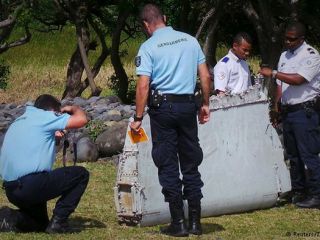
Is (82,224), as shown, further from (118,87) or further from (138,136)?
(118,87)

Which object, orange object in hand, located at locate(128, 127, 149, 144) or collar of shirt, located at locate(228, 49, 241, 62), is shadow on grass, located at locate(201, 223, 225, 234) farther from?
collar of shirt, located at locate(228, 49, 241, 62)

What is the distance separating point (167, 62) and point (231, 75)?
66.1 inches

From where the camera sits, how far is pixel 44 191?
25.5 ft

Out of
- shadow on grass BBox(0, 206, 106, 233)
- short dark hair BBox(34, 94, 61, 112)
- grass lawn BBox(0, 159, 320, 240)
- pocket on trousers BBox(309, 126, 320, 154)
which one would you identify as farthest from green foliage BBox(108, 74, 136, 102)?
short dark hair BBox(34, 94, 61, 112)

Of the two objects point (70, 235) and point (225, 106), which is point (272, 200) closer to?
point (225, 106)

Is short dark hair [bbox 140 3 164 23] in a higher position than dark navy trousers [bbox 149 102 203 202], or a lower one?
higher

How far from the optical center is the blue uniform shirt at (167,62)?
7.56m

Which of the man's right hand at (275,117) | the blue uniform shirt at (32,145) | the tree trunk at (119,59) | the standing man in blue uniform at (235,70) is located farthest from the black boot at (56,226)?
the tree trunk at (119,59)

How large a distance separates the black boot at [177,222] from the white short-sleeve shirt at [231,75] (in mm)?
1707

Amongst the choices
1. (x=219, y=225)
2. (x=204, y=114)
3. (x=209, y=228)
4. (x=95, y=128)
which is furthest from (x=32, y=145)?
(x=95, y=128)

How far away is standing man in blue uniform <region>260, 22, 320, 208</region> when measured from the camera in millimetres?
8883

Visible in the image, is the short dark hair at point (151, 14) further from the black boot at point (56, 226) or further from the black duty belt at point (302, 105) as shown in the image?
the black duty belt at point (302, 105)

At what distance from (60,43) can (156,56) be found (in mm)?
30609

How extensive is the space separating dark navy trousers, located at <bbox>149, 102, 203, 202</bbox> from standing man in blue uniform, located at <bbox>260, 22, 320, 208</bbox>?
1522 millimetres
